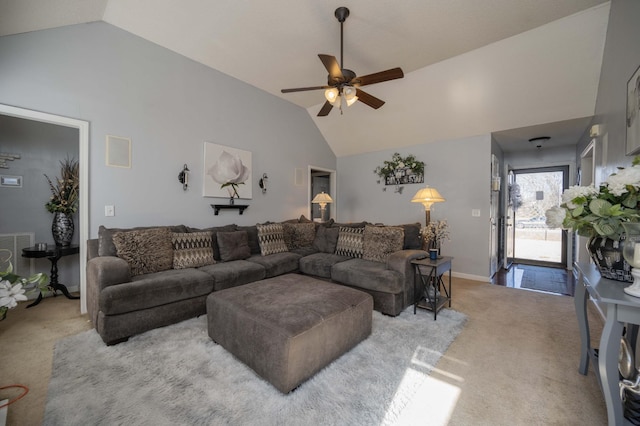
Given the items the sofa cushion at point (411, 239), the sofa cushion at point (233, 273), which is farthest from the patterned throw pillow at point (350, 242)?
the sofa cushion at point (233, 273)

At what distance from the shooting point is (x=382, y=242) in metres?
3.33

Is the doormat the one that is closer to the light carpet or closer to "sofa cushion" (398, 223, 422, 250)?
"sofa cushion" (398, 223, 422, 250)

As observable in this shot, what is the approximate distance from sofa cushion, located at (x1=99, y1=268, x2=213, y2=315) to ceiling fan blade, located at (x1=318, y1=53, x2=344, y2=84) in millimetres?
2386

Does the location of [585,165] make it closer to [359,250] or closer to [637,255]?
[359,250]

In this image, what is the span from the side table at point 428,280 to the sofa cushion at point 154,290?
2270 millimetres

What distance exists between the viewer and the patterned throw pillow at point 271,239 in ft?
12.7

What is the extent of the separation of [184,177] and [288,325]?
2.81 metres

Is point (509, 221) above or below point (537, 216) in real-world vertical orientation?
below

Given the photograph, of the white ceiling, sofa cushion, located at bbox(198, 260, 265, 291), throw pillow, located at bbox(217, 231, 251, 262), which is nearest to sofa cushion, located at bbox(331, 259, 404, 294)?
sofa cushion, located at bbox(198, 260, 265, 291)

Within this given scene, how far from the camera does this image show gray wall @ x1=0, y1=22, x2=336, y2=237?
8.55 ft

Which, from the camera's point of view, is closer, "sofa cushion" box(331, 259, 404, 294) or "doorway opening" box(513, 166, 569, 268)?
"sofa cushion" box(331, 259, 404, 294)

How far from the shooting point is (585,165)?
434 cm

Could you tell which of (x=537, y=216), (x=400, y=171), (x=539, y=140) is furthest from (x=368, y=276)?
(x=537, y=216)

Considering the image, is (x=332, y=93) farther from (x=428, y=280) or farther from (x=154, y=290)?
(x=154, y=290)
